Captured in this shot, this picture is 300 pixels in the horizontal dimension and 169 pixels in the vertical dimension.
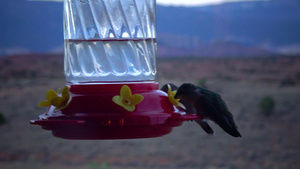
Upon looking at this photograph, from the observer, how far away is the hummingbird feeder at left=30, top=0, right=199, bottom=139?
2057mm

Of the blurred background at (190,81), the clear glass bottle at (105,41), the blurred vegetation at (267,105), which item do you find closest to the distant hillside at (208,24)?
the blurred background at (190,81)

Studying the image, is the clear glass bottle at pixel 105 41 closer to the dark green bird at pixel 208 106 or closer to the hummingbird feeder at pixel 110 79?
the hummingbird feeder at pixel 110 79

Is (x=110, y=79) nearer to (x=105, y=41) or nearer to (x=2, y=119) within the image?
(x=105, y=41)

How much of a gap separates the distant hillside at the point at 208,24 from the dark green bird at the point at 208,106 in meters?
32.2

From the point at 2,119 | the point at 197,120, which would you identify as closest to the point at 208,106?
the point at 197,120

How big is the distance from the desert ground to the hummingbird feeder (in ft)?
48.5

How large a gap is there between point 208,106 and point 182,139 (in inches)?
854

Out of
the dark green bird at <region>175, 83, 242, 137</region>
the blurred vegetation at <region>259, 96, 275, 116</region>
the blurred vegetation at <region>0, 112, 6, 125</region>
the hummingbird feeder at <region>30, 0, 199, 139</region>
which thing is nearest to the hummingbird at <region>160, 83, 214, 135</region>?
the dark green bird at <region>175, 83, 242, 137</region>

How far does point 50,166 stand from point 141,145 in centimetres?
553

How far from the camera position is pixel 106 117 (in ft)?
6.64

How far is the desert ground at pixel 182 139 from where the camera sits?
21328mm

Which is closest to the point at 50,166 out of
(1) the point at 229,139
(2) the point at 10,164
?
(2) the point at 10,164

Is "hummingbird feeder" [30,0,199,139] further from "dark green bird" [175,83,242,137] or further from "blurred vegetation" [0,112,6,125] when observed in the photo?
"blurred vegetation" [0,112,6,125]

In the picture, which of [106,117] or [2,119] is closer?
[106,117]
